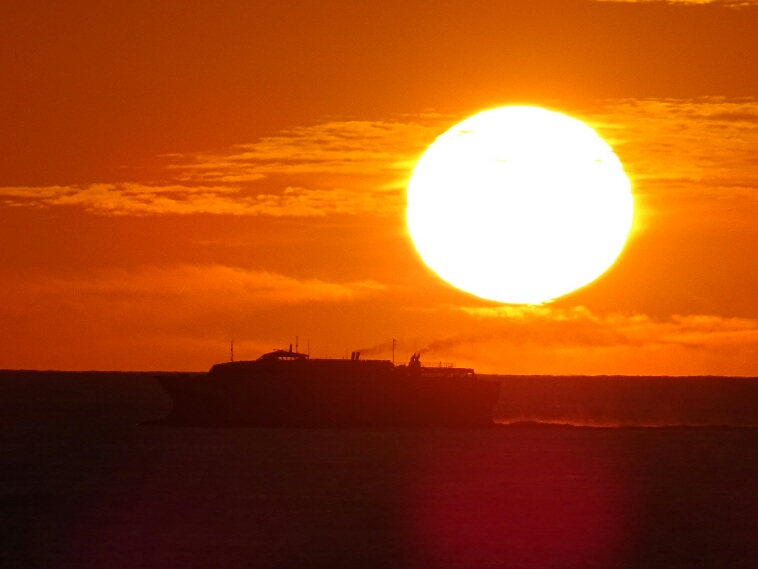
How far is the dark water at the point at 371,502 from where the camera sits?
65.4 meters

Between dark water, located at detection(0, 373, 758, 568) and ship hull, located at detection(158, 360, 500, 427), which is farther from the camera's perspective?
ship hull, located at detection(158, 360, 500, 427)

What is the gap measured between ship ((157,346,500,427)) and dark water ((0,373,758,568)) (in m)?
13.4

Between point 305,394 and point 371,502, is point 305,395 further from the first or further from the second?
point 371,502

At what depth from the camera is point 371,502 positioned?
3295 inches

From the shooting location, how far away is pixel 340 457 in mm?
114438

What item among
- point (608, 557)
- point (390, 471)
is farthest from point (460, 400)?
point (608, 557)

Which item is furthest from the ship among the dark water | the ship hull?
the dark water

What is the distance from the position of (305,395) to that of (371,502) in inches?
2870

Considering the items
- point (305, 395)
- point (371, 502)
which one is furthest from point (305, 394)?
point (371, 502)

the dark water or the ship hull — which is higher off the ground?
the ship hull

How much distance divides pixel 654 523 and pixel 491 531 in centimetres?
1012

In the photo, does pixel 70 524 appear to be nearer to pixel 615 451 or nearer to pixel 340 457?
pixel 340 457

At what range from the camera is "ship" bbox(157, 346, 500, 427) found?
15500 cm

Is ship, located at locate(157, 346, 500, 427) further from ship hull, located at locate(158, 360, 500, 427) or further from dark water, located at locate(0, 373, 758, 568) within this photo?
dark water, located at locate(0, 373, 758, 568)
